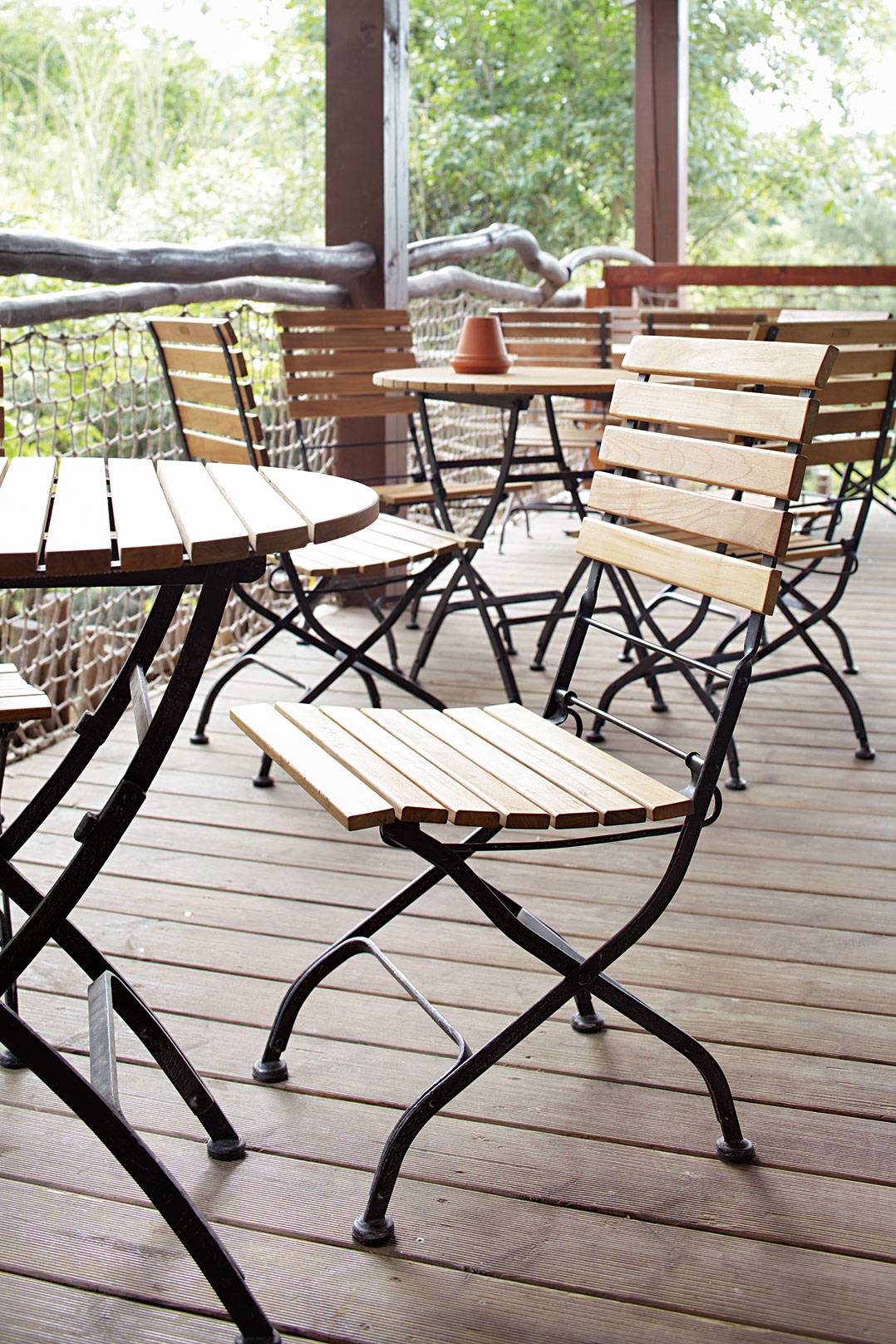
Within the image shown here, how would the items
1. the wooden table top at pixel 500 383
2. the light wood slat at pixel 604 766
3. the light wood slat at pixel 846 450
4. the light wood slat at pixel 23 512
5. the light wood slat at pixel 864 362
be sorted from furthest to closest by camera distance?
the wooden table top at pixel 500 383
the light wood slat at pixel 846 450
the light wood slat at pixel 864 362
the light wood slat at pixel 604 766
the light wood slat at pixel 23 512

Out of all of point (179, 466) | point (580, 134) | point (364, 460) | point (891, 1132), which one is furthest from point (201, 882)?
point (580, 134)

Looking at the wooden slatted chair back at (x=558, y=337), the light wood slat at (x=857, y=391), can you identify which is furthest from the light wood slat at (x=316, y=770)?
the wooden slatted chair back at (x=558, y=337)

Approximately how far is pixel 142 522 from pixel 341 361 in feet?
8.63

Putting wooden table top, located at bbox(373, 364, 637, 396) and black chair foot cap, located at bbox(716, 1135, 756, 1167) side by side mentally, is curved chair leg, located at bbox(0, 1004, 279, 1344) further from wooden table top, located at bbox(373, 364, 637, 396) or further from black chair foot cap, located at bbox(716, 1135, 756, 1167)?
wooden table top, located at bbox(373, 364, 637, 396)

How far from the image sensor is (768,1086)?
1832 millimetres

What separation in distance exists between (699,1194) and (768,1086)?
27cm

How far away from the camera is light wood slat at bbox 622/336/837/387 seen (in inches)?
67.9

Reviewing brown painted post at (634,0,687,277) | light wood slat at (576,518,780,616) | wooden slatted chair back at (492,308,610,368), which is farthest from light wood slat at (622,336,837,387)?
brown painted post at (634,0,687,277)

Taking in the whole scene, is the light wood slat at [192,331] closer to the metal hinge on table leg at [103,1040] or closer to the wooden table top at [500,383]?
the wooden table top at [500,383]

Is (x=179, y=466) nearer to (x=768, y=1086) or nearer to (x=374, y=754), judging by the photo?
(x=374, y=754)

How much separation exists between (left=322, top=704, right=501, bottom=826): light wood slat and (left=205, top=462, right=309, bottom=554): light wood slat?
0.32m

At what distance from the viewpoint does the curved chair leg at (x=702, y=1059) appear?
1.67m

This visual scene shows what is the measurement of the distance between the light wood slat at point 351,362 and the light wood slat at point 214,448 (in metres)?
0.68

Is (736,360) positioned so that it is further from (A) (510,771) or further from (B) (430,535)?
(B) (430,535)
